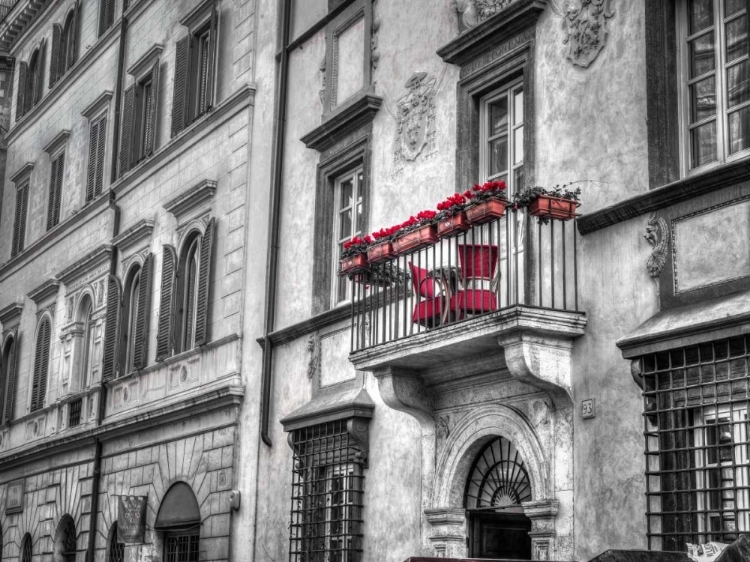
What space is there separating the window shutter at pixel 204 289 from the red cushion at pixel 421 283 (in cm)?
657

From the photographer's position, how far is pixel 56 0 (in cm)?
2822

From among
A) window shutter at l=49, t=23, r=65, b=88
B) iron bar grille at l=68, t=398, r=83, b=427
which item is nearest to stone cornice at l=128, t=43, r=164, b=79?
window shutter at l=49, t=23, r=65, b=88

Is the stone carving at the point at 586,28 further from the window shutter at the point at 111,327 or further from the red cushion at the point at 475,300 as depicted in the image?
the window shutter at the point at 111,327

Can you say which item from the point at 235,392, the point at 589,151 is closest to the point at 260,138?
the point at 235,392

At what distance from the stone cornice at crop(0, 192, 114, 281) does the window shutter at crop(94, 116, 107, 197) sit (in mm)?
376

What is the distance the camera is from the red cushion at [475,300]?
37.6ft

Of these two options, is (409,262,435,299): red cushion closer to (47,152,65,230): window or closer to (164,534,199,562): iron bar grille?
(164,534,199,562): iron bar grille

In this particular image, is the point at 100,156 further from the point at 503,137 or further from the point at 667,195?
the point at 667,195

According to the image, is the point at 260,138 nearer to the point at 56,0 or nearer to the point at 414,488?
the point at 414,488

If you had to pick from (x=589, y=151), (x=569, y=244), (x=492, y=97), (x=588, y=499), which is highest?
(x=492, y=97)

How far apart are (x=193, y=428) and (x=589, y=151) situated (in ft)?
28.4

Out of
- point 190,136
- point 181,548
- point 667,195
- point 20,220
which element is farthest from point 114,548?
point 667,195

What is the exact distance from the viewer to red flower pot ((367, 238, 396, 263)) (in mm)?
12445

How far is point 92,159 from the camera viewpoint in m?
24.6
